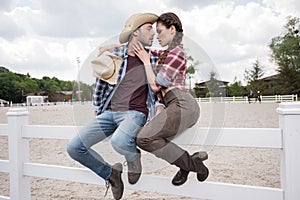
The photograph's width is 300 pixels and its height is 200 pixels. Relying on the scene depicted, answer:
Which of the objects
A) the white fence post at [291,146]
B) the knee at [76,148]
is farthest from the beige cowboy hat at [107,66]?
the white fence post at [291,146]

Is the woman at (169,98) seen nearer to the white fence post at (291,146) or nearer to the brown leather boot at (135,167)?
the brown leather boot at (135,167)

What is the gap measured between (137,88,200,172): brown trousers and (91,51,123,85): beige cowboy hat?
240mm

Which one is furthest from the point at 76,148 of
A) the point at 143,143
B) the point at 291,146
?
the point at 291,146

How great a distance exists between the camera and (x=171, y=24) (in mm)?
1116

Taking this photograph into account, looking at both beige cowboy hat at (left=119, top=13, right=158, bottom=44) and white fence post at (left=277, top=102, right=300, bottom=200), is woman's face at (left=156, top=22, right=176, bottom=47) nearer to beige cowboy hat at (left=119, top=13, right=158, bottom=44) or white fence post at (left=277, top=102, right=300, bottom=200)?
beige cowboy hat at (left=119, top=13, right=158, bottom=44)

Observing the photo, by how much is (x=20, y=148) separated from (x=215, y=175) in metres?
1.97

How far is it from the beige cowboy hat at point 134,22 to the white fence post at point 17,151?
1.12m

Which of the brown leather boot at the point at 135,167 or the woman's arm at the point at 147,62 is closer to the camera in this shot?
the woman's arm at the point at 147,62

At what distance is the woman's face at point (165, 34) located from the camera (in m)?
1.11

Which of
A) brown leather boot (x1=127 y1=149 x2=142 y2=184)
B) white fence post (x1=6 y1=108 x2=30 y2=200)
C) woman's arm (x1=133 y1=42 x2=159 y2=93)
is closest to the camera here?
woman's arm (x1=133 y1=42 x2=159 y2=93)

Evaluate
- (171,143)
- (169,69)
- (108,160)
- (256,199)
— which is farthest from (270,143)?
(108,160)

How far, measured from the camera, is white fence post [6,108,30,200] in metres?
1.89

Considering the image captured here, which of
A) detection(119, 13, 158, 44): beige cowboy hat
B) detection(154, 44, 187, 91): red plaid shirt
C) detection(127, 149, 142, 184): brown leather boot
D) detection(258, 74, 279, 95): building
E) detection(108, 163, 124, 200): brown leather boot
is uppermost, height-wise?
detection(258, 74, 279, 95): building

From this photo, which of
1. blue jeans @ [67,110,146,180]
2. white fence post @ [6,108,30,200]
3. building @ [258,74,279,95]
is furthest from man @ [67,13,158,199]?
building @ [258,74,279,95]
